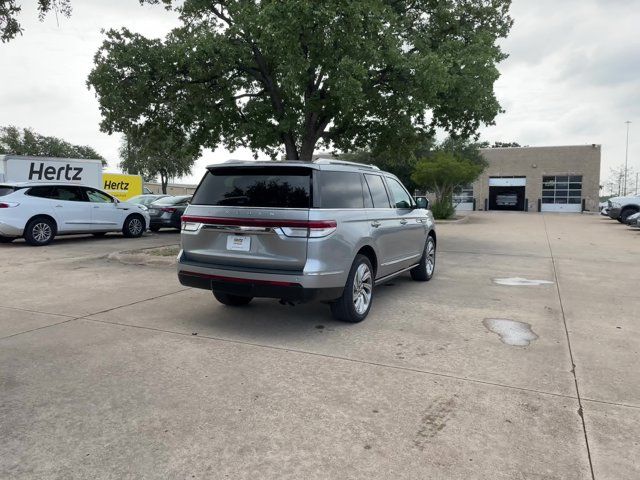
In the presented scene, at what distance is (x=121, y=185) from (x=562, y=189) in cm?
3985

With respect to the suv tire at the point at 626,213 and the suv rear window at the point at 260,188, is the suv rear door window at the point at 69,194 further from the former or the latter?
the suv tire at the point at 626,213

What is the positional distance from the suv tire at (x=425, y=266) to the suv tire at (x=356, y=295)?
2.51 meters

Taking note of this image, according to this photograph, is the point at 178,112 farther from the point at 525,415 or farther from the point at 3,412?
the point at 525,415

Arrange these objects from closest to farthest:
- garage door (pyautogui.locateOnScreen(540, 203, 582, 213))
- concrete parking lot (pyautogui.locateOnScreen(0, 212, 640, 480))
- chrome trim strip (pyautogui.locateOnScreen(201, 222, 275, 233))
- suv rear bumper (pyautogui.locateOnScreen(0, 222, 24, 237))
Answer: concrete parking lot (pyautogui.locateOnScreen(0, 212, 640, 480)) < chrome trim strip (pyautogui.locateOnScreen(201, 222, 275, 233)) < suv rear bumper (pyautogui.locateOnScreen(0, 222, 24, 237)) < garage door (pyautogui.locateOnScreen(540, 203, 582, 213))

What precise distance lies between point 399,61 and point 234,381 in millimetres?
9414

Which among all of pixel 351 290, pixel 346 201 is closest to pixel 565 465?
pixel 351 290

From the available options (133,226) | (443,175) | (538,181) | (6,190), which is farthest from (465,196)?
(6,190)

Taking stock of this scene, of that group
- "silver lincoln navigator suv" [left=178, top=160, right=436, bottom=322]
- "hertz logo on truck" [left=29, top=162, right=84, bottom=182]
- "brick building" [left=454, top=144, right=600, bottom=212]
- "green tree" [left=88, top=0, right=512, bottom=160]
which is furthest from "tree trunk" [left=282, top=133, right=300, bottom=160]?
"brick building" [left=454, top=144, right=600, bottom=212]

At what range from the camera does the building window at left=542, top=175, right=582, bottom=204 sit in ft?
154

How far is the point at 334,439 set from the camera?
310 centimetres

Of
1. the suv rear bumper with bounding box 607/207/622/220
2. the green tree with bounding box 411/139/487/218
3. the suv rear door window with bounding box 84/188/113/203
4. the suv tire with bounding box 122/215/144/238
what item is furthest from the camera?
the green tree with bounding box 411/139/487/218

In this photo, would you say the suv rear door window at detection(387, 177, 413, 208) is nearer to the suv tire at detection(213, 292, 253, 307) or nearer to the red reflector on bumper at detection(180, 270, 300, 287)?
the suv tire at detection(213, 292, 253, 307)

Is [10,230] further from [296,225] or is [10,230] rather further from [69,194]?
[296,225]

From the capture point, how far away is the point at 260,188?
527 cm
